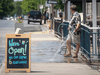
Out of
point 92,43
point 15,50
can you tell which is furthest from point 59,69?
point 92,43

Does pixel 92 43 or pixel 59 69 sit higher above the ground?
pixel 92 43

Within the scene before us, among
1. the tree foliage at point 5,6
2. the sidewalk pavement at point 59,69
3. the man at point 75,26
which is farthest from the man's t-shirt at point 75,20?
the tree foliage at point 5,6

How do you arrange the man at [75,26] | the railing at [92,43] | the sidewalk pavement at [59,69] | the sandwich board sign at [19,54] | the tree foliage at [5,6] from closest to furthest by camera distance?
the sandwich board sign at [19,54] < the sidewalk pavement at [59,69] < the railing at [92,43] < the man at [75,26] < the tree foliage at [5,6]

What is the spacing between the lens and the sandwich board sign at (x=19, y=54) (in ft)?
25.6

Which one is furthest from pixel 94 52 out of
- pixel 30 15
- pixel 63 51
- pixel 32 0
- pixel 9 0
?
pixel 9 0

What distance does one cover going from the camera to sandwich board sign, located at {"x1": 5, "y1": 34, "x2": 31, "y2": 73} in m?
7.79

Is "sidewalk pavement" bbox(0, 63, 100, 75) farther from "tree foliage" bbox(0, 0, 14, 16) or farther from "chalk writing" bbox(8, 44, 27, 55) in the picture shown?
"tree foliage" bbox(0, 0, 14, 16)

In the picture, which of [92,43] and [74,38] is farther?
[74,38]

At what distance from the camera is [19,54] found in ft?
25.6

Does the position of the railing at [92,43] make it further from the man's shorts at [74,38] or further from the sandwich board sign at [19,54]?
the sandwich board sign at [19,54]

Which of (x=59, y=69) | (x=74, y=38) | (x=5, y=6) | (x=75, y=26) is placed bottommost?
(x=59, y=69)

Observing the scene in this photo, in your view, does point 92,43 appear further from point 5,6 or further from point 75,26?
point 5,6

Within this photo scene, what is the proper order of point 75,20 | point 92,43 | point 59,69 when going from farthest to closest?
point 75,20, point 92,43, point 59,69

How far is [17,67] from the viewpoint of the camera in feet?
25.6
